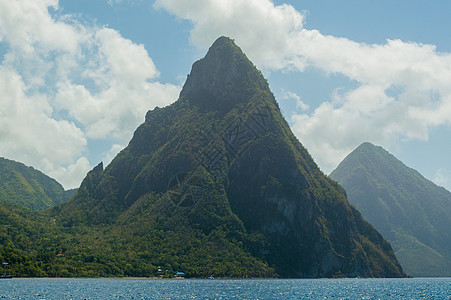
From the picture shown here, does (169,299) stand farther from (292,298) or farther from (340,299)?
(340,299)

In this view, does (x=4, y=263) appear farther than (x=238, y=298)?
Yes

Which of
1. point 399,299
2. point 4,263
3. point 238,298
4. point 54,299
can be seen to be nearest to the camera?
point 54,299

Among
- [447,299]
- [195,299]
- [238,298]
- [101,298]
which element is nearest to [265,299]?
[238,298]

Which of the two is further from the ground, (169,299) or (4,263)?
(4,263)

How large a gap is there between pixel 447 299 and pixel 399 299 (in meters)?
14.8

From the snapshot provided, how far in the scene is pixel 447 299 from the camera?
137 m

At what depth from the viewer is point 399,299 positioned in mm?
136125

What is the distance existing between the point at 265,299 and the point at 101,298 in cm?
4532

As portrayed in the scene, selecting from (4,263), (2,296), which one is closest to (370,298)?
(2,296)

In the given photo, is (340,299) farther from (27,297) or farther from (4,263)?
(4,263)

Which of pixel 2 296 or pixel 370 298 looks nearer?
pixel 2 296

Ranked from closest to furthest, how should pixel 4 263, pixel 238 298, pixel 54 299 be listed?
pixel 54 299, pixel 238 298, pixel 4 263

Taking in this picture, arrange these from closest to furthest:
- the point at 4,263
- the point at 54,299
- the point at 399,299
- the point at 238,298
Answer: the point at 54,299, the point at 238,298, the point at 399,299, the point at 4,263

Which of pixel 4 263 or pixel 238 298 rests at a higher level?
pixel 4 263
